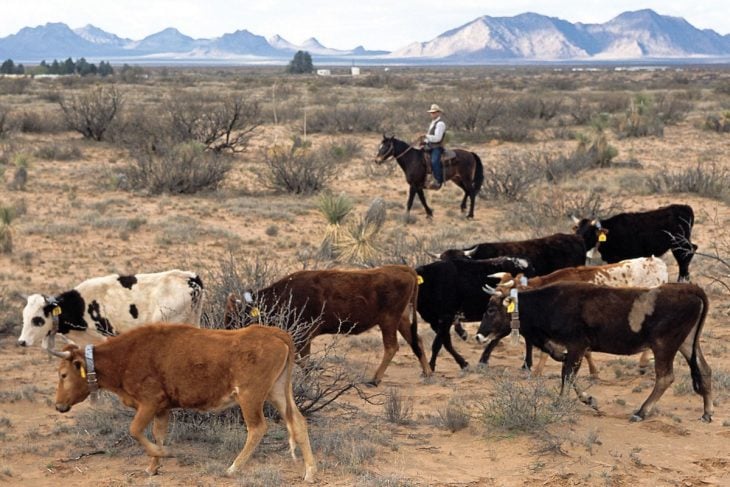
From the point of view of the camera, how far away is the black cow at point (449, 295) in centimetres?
1032

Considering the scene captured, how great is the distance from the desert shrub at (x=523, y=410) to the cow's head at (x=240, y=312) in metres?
2.21

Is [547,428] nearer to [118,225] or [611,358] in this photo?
[611,358]

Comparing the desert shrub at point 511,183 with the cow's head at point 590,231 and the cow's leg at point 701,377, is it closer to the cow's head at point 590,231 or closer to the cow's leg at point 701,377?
the cow's head at point 590,231

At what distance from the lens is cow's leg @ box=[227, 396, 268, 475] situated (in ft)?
22.3

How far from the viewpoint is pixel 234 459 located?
23.6 feet

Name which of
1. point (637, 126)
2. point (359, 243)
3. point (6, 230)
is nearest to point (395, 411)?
point (359, 243)

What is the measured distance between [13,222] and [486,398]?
11.2 m

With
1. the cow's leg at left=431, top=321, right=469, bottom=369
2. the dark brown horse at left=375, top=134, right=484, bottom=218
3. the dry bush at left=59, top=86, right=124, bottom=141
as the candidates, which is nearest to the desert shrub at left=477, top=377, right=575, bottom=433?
the cow's leg at left=431, top=321, right=469, bottom=369

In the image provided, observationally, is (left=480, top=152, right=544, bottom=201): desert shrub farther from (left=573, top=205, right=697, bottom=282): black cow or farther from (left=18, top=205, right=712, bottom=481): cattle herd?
(left=18, top=205, right=712, bottom=481): cattle herd

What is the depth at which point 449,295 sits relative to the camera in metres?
10.3

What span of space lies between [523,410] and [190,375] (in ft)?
8.99

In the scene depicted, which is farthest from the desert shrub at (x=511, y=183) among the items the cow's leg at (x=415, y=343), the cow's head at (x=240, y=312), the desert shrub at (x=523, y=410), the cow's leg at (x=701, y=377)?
the desert shrub at (x=523, y=410)

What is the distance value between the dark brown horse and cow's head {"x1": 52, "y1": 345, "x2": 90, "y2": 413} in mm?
13102

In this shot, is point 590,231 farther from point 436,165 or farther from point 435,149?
point 435,149
